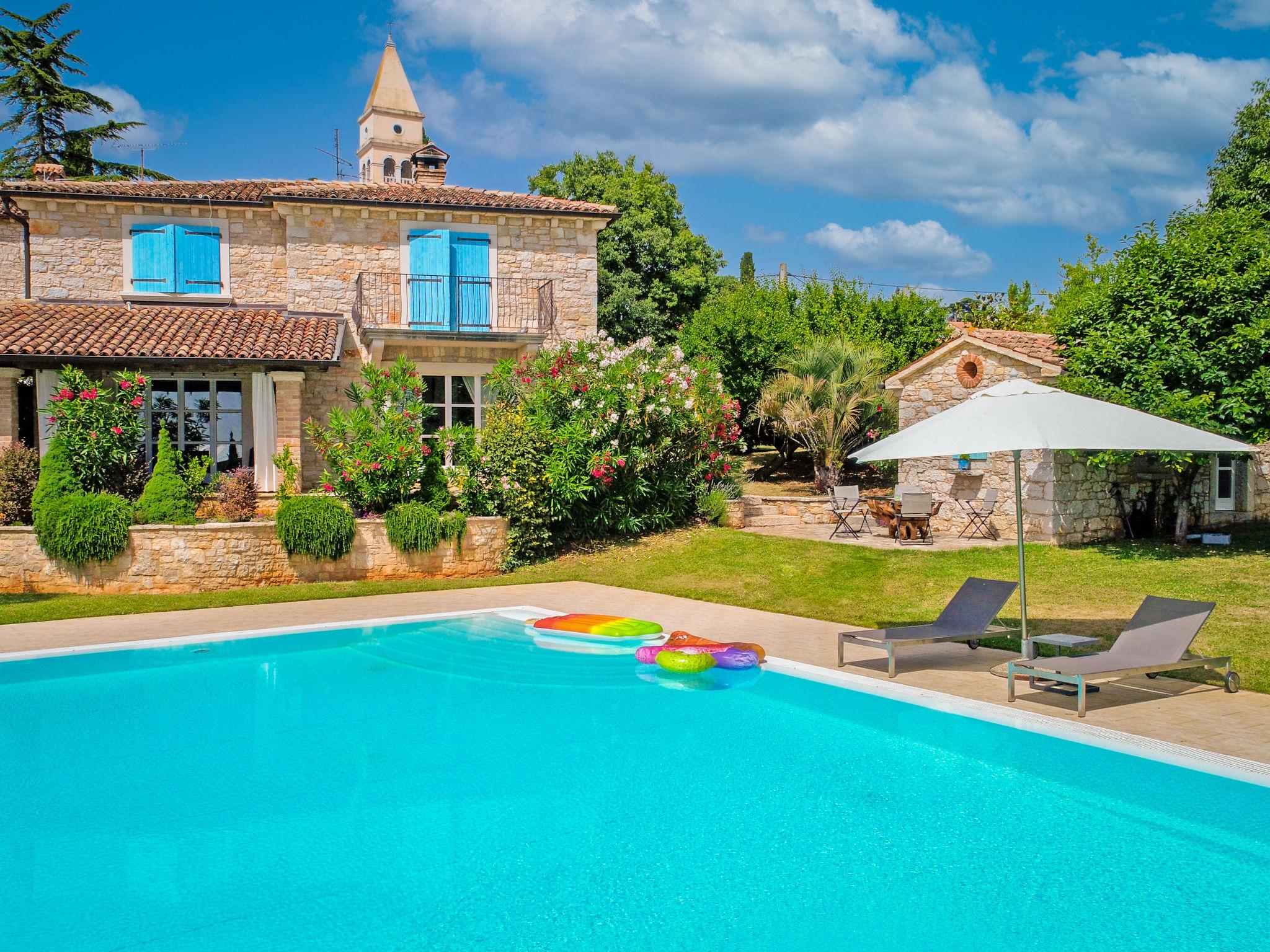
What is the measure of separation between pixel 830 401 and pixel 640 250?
1518cm

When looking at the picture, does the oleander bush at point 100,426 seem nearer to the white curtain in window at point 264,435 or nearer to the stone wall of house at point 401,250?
the white curtain in window at point 264,435

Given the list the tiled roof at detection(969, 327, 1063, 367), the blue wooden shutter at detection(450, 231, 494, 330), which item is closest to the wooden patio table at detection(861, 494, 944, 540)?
the tiled roof at detection(969, 327, 1063, 367)

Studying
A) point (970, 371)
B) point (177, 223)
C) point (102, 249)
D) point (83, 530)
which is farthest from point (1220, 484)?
point (102, 249)

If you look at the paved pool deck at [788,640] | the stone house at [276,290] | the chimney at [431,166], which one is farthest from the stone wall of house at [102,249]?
the paved pool deck at [788,640]

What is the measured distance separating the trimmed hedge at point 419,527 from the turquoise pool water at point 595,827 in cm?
626

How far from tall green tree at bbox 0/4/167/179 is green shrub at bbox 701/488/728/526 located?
2457 cm

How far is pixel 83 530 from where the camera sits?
45.6ft

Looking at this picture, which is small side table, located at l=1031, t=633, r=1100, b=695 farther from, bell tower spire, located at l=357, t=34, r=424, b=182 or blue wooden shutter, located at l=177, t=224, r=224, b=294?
bell tower spire, located at l=357, t=34, r=424, b=182

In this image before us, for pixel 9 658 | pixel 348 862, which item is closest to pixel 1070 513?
pixel 348 862

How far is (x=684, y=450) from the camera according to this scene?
1848cm

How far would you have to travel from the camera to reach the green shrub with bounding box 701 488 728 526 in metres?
18.5

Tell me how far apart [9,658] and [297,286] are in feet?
40.0

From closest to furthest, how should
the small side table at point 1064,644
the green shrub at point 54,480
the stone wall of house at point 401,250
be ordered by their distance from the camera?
the small side table at point 1064,644
the green shrub at point 54,480
the stone wall of house at point 401,250

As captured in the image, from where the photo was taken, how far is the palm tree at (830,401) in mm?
22234
